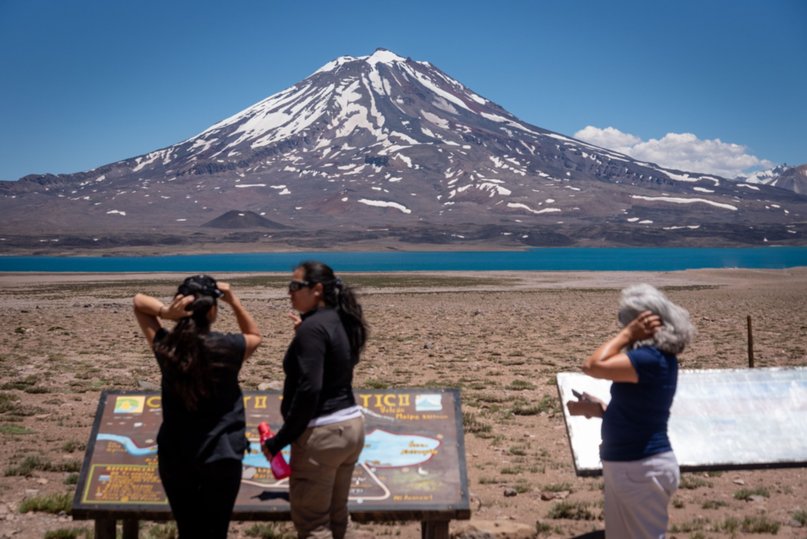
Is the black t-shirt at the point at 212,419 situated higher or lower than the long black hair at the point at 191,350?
lower

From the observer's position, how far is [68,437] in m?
10.5

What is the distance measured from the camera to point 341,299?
4.95 meters

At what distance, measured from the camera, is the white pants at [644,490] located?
4441mm

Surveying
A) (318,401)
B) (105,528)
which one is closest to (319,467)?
(318,401)

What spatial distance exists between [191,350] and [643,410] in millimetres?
2513

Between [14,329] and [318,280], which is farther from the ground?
[318,280]

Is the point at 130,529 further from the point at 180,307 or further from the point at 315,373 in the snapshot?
the point at 180,307

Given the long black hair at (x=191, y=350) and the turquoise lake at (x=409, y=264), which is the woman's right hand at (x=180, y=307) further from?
the turquoise lake at (x=409, y=264)

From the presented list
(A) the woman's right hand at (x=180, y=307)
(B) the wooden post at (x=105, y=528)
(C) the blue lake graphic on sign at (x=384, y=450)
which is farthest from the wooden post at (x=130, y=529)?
(A) the woman's right hand at (x=180, y=307)

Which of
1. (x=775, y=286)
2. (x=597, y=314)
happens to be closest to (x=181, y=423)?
(x=597, y=314)

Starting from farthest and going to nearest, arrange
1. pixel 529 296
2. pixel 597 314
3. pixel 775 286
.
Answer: pixel 775 286, pixel 529 296, pixel 597 314

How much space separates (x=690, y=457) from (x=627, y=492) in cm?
216

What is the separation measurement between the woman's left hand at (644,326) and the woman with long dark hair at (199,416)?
2.18 meters

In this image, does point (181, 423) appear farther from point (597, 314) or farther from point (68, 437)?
point (597, 314)
